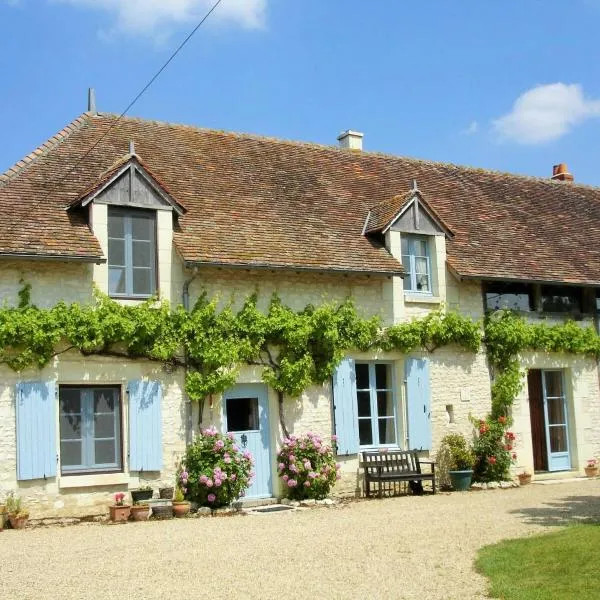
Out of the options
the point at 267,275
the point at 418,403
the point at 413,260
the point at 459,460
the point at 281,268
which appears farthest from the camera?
the point at 413,260

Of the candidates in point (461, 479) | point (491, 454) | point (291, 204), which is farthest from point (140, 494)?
point (491, 454)

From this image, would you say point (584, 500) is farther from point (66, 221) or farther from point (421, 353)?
point (66, 221)

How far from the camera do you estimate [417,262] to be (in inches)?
646

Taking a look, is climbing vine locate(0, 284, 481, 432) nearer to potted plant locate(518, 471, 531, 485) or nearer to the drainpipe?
the drainpipe

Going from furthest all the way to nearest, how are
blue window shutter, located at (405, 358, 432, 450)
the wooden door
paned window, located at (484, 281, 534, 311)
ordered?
the wooden door < paned window, located at (484, 281, 534, 311) < blue window shutter, located at (405, 358, 432, 450)

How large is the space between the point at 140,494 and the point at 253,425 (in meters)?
2.38

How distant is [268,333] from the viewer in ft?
47.1

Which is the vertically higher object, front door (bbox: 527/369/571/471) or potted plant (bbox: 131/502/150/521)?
front door (bbox: 527/369/571/471)

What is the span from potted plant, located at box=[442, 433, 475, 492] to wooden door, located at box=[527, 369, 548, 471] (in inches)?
80.5

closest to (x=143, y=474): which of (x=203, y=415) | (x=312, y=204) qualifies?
(x=203, y=415)

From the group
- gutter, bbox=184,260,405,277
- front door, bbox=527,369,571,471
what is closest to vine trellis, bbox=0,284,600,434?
gutter, bbox=184,260,405,277

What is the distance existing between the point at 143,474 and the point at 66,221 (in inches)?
158

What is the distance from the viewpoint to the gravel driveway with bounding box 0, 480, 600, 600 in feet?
25.1

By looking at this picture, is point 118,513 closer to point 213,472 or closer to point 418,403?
point 213,472
